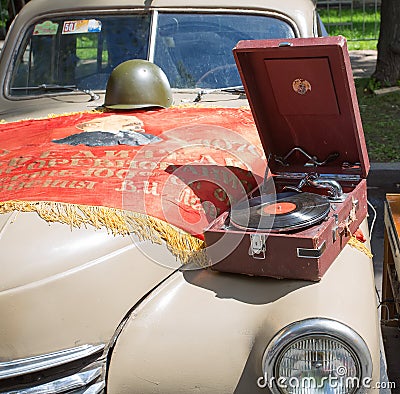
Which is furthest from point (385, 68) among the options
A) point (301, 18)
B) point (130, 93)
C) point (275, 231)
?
point (275, 231)

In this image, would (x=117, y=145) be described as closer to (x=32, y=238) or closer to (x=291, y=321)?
(x=32, y=238)

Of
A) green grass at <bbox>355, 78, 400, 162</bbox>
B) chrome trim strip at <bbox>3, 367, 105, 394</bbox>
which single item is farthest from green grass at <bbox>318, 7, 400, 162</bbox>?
chrome trim strip at <bbox>3, 367, 105, 394</bbox>

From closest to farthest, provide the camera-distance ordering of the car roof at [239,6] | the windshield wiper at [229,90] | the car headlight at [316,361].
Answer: the car headlight at [316,361] < the windshield wiper at [229,90] < the car roof at [239,6]

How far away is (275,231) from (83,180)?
2.04ft

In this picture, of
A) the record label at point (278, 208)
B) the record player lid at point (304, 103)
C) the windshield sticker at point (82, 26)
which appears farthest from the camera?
the windshield sticker at point (82, 26)

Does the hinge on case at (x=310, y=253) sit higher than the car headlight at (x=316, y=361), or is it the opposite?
the hinge on case at (x=310, y=253)

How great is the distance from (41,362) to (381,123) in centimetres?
625

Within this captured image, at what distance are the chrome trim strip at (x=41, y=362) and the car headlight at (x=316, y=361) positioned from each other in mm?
495

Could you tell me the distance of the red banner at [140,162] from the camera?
7.08 ft

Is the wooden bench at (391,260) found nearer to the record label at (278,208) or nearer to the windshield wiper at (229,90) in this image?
the record label at (278,208)

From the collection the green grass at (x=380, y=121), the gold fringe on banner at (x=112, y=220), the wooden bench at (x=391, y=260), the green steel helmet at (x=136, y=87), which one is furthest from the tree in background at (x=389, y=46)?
the gold fringe on banner at (x=112, y=220)

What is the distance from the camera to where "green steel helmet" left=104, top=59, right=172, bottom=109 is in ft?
9.85

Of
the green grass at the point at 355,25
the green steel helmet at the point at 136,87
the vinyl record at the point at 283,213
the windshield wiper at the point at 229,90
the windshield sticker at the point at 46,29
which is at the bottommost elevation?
the green grass at the point at 355,25

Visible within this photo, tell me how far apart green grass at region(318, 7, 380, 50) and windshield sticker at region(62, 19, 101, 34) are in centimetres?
1036
